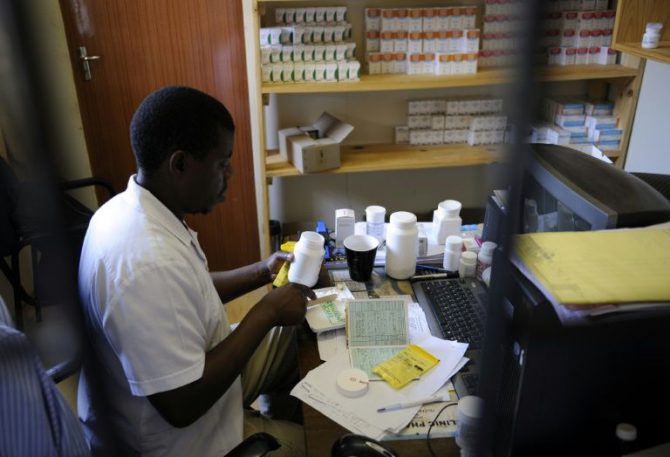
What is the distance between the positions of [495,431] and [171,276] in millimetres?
692

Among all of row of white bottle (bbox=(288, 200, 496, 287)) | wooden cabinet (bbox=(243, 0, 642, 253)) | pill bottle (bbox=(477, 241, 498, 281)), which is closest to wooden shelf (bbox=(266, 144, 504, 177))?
wooden cabinet (bbox=(243, 0, 642, 253))

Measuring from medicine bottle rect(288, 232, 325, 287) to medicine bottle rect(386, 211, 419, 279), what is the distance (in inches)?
9.7

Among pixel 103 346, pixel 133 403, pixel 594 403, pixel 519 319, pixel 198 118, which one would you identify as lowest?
pixel 133 403

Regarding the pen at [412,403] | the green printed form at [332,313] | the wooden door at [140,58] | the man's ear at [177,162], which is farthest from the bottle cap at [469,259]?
the wooden door at [140,58]

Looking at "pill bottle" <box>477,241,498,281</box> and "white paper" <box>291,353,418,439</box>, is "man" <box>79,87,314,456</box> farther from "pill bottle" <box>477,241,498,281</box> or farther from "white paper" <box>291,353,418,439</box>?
"pill bottle" <box>477,241,498,281</box>

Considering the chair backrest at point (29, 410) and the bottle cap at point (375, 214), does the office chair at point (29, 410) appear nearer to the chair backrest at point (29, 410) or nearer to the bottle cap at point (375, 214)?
the chair backrest at point (29, 410)

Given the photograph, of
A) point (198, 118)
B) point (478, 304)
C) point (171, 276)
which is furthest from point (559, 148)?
point (171, 276)

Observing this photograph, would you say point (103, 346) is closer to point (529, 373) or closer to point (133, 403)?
point (133, 403)

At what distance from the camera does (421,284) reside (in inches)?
63.1

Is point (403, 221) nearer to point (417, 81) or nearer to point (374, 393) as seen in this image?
point (374, 393)

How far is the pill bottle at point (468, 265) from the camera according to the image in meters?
1.62

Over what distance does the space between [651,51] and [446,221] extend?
90 centimetres

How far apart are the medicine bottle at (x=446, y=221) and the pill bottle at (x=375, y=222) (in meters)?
0.18

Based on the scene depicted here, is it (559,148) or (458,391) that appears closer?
(458,391)
